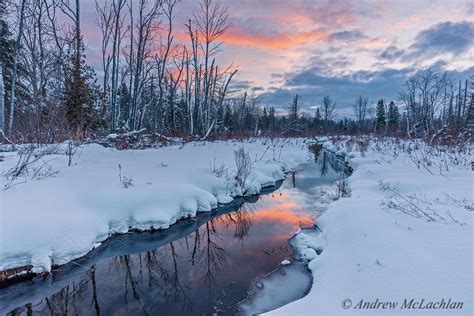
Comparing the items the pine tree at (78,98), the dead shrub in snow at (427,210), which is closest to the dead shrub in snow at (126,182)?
the dead shrub in snow at (427,210)

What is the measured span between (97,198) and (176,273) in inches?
95.8

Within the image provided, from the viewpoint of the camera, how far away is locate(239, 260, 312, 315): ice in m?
3.53

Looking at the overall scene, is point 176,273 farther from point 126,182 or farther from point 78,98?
point 78,98

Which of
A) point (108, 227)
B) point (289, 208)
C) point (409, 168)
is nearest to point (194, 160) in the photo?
point (289, 208)

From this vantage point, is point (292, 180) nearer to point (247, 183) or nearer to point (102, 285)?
point (247, 183)

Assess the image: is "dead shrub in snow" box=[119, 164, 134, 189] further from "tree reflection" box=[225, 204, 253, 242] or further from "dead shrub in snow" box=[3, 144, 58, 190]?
"tree reflection" box=[225, 204, 253, 242]

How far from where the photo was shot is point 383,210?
4996 millimetres

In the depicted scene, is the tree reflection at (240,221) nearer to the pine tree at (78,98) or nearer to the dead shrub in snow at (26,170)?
the dead shrub in snow at (26,170)

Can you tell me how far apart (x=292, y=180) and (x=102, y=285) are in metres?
9.03

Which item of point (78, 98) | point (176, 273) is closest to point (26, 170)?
point (176, 273)

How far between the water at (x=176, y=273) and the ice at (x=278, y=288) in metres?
0.02

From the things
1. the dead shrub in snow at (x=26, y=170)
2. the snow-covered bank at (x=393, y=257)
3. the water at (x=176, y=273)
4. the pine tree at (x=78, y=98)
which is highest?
the pine tree at (x=78, y=98)

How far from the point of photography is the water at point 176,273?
3.67 m

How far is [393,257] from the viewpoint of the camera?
130 inches
